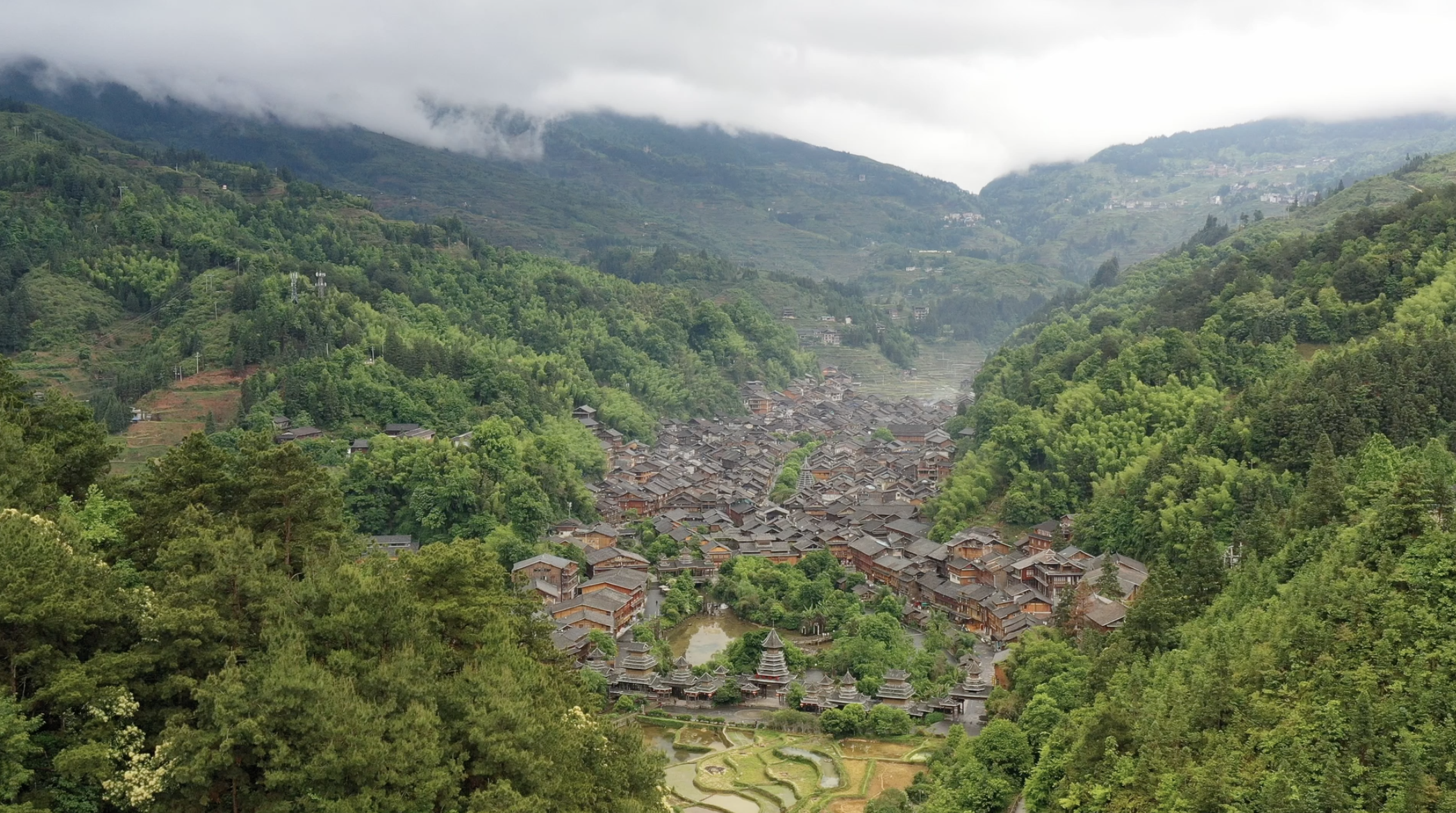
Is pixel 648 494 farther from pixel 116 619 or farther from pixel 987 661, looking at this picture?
pixel 116 619

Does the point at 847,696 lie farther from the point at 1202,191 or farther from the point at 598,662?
the point at 1202,191

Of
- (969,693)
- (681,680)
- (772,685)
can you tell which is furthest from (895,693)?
(681,680)

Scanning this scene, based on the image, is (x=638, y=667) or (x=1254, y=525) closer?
(x=1254, y=525)

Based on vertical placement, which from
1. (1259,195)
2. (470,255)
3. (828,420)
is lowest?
(828,420)

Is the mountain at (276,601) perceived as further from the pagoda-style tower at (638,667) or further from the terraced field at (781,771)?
the pagoda-style tower at (638,667)

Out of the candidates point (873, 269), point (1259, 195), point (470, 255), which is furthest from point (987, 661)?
point (1259, 195)

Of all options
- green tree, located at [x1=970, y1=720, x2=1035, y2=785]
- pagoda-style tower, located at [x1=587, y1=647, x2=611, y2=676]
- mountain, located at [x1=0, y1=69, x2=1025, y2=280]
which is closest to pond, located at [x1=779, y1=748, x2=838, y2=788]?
green tree, located at [x1=970, y1=720, x2=1035, y2=785]
